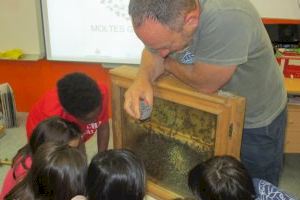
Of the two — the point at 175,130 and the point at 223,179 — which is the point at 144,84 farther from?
the point at 223,179

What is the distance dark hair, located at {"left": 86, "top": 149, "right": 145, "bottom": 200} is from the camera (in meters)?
1.22

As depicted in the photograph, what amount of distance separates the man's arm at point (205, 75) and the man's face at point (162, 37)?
0.26ft

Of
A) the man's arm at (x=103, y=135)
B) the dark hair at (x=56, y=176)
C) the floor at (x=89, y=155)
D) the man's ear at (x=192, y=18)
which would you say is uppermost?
the man's ear at (x=192, y=18)

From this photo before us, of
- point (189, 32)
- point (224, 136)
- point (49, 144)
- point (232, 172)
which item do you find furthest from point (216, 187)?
point (49, 144)

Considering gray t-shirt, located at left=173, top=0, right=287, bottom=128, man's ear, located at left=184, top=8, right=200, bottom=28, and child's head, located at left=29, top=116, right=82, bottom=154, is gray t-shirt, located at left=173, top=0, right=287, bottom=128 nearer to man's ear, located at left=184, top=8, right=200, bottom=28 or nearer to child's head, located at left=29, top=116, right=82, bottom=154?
man's ear, located at left=184, top=8, right=200, bottom=28

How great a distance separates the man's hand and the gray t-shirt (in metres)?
0.14

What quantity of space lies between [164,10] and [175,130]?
460 mm

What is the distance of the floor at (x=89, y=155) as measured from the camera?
2.43 m

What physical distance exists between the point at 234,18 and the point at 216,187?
20.6 inches

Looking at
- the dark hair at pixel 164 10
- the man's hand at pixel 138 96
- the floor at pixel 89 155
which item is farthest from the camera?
the floor at pixel 89 155

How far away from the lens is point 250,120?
49.1 inches

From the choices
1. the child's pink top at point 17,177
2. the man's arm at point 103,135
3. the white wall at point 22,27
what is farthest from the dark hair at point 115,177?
the white wall at point 22,27

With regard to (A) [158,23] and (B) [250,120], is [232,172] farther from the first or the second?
(A) [158,23]

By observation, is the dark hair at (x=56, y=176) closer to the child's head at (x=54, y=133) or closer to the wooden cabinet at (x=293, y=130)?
the child's head at (x=54, y=133)
